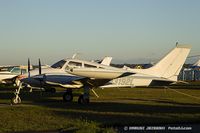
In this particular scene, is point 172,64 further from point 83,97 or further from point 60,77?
point 60,77

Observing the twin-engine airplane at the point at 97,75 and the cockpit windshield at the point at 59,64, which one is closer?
the twin-engine airplane at the point at 97,75

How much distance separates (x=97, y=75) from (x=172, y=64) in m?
6.62

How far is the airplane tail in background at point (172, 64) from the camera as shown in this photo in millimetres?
27469

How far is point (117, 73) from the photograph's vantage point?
77.6 ft

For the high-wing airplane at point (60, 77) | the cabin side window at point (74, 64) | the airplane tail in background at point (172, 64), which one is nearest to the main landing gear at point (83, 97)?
the high-wing airplane at point (60, 77)

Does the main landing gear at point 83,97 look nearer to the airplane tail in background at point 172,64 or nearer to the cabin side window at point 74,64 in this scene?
the cabin side window at point 74,64

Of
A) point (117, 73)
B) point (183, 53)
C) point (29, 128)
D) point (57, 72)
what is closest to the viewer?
point (29, 128)

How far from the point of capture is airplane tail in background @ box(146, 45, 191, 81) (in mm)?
27469

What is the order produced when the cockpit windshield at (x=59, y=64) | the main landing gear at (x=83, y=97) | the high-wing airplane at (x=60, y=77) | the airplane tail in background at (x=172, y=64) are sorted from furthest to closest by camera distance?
the airplane tail in background at (x=172, y=64) < the cockpit windshield at (x=59, y=64) < the high-wing airplane at (x=60, y=77) < the main landing gear at (x=83, y=97)

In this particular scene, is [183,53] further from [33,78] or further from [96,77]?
[33,78]

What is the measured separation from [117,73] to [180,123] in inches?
406

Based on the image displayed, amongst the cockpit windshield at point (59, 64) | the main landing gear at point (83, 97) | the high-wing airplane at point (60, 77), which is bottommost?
the main landing gear at point (83, 97)

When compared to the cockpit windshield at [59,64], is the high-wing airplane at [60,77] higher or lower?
lower

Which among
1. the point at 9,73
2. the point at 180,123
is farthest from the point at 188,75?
the point at 180,123
